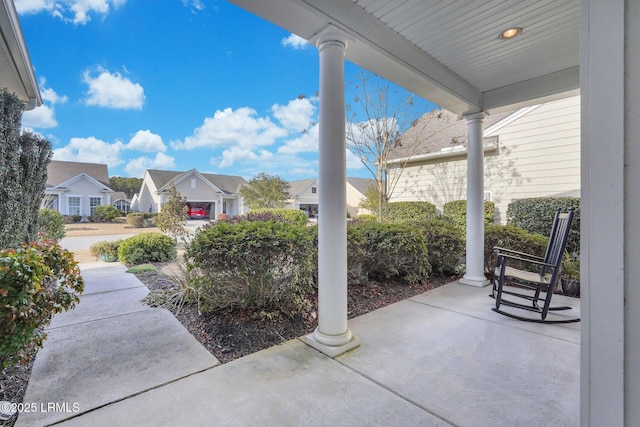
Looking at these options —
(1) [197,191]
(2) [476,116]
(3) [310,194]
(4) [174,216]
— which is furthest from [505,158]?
(1) [197,191]

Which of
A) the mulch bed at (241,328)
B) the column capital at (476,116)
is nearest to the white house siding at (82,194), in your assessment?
the mulch bed at (241,328)

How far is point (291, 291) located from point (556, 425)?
2359mm

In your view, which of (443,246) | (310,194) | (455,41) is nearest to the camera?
(455,41)

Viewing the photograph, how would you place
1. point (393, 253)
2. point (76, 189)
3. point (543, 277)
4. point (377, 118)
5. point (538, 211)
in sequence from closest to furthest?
point (543, 277)
point (393, 253)
point (538, 211)
point (377, 118)
point (76, 189)

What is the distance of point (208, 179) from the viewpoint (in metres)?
25.6

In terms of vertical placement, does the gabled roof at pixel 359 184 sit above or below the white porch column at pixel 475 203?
above

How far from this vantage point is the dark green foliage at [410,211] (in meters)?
8.91

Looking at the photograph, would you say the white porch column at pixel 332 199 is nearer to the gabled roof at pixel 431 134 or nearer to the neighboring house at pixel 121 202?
the gabled roof at pixel 431 134

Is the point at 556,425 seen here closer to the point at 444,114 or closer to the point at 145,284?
the point at 145,284

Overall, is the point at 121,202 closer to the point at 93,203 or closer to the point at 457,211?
the point at 93,203

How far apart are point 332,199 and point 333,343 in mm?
1295

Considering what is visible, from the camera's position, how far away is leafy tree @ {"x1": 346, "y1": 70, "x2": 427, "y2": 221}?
7.82 meters

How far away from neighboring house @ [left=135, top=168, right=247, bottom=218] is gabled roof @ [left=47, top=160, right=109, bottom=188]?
3.24 metres

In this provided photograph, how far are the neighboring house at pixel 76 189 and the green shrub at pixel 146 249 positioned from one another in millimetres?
18807
